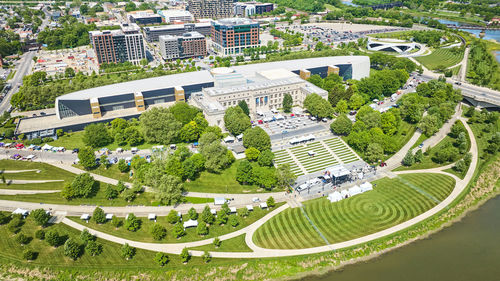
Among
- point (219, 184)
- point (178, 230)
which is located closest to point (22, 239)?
point (178, 230)

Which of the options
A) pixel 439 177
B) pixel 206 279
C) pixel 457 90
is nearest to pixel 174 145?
pixel 206 279

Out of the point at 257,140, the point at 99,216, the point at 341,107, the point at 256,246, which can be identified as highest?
the point at 341,107

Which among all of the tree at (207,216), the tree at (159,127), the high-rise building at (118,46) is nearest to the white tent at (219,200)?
the tree at (207,216)

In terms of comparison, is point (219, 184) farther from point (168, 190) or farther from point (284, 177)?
point (284, 177)

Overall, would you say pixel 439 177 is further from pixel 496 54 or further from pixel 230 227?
pixel 496 54

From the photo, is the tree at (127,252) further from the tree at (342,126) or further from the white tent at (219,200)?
the tree at (342,126)
